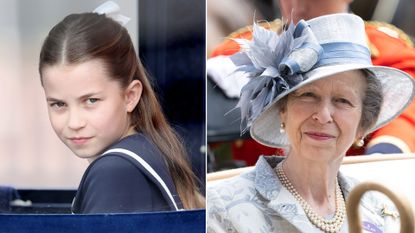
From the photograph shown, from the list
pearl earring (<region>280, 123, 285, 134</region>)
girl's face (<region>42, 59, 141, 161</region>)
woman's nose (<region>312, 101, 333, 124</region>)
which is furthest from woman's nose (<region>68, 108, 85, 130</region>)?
woman's nose (<region>312, 101, 333, 124</region>)

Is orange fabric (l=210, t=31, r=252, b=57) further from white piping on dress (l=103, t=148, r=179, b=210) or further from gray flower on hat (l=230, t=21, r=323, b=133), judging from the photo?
white piping on dress (l=103, t=148, r=179, b=210)

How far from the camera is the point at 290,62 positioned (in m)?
2.48

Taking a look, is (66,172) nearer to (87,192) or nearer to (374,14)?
(87,192)

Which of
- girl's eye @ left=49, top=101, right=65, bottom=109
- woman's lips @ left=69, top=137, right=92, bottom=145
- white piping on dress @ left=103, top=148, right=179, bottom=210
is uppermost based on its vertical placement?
girl's eye @ left=49, top=101, right=65, bottom=109

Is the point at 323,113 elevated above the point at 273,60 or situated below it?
below

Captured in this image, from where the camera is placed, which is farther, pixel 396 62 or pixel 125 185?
pixel 396 62

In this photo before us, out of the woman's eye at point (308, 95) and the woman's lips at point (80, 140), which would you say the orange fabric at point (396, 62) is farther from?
the woman's lips at point (80, 140)

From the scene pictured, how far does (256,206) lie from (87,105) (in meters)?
0.67

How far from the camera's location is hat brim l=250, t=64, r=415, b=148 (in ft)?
8.32

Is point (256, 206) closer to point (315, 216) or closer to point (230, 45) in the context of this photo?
point (315, 216)

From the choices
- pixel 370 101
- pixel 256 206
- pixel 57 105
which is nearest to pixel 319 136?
pixel 370 101

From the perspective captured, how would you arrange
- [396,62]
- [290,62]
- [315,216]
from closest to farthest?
1. [290,62]
2. [315,216]
3. [396,62]

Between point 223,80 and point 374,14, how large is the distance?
2.02 ft

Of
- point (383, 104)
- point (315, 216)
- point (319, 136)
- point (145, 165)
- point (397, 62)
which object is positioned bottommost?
point (315, 216)
